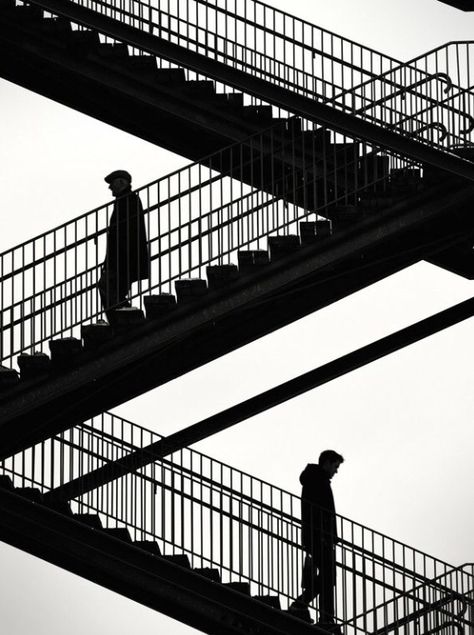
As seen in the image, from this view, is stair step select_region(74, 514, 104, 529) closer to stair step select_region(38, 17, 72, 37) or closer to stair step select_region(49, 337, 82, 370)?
stair step select_region(49, 337, 82, 370)

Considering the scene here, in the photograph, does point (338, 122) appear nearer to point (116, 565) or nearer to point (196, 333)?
point (196, 333)

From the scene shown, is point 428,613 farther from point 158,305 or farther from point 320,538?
point 158,305

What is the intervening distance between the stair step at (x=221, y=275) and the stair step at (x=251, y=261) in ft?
0.30

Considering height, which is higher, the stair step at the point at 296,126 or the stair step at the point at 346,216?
the stair step at the point at 296,126

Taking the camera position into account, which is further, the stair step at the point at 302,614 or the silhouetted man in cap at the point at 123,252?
the silhouetted man in cap at the point at 123,252

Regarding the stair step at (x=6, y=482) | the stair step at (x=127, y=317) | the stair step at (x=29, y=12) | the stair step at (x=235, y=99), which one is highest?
the stair step at (x=29, y=12)

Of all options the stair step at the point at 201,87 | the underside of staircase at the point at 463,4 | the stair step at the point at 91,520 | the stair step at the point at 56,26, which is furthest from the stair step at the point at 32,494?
the underside of staircase at the point at 463,4

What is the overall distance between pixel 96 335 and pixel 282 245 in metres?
2.34

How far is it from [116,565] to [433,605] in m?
3.88

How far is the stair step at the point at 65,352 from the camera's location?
2052 centimetres

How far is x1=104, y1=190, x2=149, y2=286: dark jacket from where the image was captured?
21.4 metres

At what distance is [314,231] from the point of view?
20.9 metres

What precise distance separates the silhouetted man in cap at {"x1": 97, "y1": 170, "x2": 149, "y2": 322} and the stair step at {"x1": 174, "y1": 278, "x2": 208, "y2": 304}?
2.88 ft

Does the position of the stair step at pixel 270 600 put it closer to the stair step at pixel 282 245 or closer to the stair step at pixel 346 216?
the stair step at pixel 282 245
